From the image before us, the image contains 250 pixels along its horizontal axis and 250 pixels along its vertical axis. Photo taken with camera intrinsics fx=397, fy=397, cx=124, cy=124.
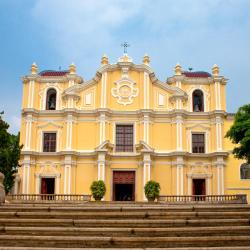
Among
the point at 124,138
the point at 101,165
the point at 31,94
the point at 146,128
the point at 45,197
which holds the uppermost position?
the point at 31,94

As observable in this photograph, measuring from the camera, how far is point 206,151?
31672mm

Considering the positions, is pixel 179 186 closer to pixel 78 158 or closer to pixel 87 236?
Answer: pixel 78 158

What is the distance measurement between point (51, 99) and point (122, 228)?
24505 millimetres

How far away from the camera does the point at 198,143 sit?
32.0 meters

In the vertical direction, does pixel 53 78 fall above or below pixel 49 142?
above

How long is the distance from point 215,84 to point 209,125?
3520 mm

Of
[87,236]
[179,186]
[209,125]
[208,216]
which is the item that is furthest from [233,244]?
[209,125]

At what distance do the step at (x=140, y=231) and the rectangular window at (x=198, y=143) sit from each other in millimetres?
21177

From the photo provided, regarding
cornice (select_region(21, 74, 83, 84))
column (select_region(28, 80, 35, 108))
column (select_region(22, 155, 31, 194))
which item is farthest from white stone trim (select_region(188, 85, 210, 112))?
column (select_region(22, 155, 31, 194))

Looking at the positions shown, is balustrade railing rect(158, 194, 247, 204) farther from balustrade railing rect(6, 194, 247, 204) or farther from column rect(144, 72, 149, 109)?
column rect(144, 72, 149, 109)

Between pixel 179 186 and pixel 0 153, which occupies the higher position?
pixel 0 153

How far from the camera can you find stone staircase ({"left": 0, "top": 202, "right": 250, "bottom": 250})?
9922 millimetres

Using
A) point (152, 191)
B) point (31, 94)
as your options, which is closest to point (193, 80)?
point (152, 191)

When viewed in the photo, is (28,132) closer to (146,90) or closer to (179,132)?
(146,90)
